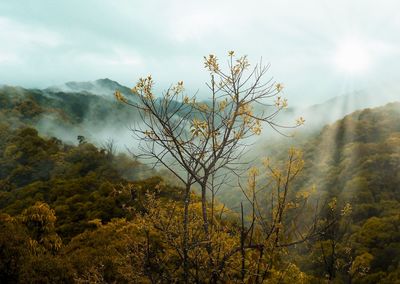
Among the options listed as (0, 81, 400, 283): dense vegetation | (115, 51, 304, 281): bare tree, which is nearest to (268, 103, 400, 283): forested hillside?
(0, 81, 400, 283): dense vegetation

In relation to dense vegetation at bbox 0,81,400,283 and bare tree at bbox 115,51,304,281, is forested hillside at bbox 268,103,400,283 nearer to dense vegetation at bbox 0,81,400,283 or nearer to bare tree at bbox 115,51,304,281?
dense vegetation at bbox 0,81,400,283

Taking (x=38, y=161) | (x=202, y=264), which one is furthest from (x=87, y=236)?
(x=38, y=161)

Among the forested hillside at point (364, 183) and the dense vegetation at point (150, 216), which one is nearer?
the dense vegetation at point (150, 216)

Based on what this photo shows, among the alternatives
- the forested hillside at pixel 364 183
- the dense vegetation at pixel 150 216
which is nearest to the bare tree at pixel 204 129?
the dense vegetation at pixel 150 216

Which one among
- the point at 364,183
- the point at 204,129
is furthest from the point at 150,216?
the point at 364,183

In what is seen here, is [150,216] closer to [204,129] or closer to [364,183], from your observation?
[204,129]

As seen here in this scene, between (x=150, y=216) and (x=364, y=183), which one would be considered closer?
(x=150, y=216)

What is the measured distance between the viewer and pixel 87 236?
2584 cm

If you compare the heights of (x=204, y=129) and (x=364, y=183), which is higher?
(x=204, y=129)

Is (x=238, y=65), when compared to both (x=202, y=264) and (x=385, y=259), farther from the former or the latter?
(x=385, y=259)

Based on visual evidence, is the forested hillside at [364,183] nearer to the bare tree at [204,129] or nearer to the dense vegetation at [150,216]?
the dense vegetation at [150,216]

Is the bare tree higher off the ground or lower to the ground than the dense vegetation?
higher

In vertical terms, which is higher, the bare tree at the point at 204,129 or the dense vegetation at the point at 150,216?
the bare tree at the point at 204,129

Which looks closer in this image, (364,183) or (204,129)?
(204,129)
